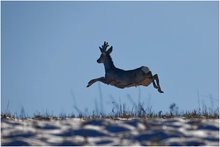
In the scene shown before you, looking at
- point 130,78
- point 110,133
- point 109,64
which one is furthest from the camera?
point 109,64

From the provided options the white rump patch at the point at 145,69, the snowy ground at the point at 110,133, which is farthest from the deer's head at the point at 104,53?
the snowy ground at the point at 110,133

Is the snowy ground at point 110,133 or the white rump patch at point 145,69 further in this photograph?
the white rump patch at point 145,69

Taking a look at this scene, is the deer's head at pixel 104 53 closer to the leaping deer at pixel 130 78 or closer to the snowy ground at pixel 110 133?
the leaping deer at pixel 130 78

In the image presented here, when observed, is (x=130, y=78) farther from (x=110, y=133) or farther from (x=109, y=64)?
(x=110, y=133)

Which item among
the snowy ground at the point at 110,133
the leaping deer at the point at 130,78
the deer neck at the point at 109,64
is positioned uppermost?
the deer neck at the point at 109,64

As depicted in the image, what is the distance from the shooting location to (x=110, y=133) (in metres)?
7.27

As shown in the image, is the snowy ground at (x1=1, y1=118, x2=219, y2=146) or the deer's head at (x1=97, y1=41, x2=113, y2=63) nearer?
the snowy ground at (x1=1, y1=118, x2=219, y2=146)

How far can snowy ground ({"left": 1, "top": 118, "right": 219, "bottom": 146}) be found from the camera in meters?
6.83

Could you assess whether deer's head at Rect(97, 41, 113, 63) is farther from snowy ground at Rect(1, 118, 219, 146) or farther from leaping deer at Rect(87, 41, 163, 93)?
snowy ground at Rect(1, 118, 219, 146)

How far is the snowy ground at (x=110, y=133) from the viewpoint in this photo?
683 centimetres

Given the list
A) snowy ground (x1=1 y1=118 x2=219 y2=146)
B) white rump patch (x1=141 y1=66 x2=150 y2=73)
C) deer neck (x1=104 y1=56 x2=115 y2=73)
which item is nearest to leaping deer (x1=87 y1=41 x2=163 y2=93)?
white rump patch (x1=141 y1=66 x2=150 y2=73)

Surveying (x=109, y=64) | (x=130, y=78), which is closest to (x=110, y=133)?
(x=130, y=78)

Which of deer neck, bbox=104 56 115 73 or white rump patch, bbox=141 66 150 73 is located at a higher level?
deer neck, bbox=104 56 115 73

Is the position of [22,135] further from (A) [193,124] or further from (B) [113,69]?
(B) [113,69]
